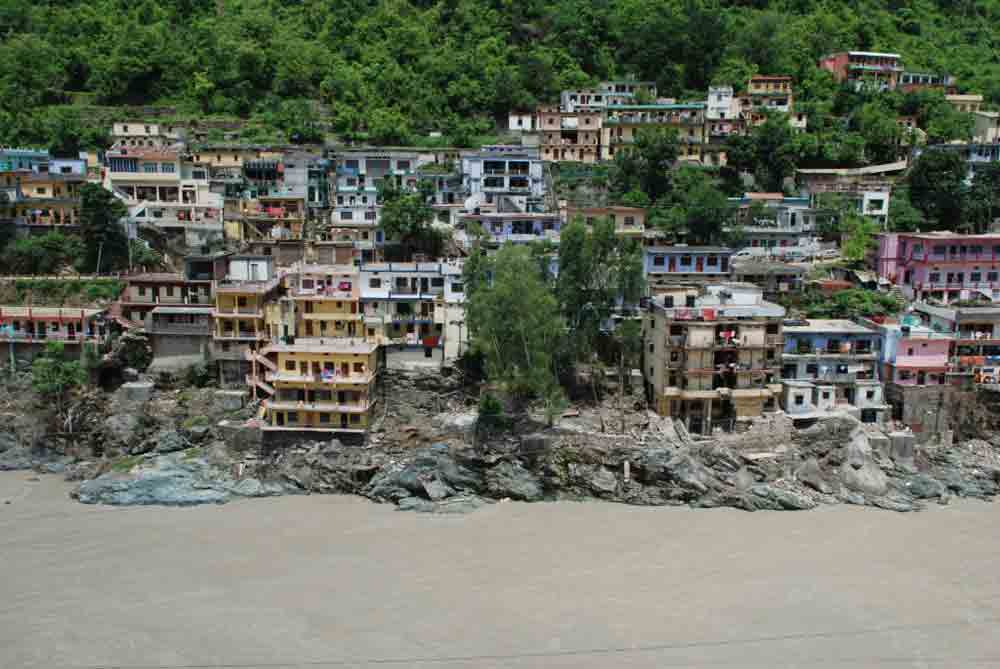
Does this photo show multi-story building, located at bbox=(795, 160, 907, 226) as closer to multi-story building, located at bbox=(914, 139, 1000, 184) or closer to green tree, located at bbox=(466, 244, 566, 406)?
multi-story building, located at bbox=(914, 139, 1000, 184)

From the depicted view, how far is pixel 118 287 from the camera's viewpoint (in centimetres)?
2492

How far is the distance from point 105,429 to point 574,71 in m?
25.4

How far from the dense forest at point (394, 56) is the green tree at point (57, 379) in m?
13.0

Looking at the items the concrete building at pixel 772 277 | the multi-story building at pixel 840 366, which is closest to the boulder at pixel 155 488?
the multi-story building at pixel 840 366

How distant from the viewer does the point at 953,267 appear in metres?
25.8

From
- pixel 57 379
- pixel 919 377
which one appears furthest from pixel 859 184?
pixel 57 379

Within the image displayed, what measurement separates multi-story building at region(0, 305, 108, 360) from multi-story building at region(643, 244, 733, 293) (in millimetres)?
13014

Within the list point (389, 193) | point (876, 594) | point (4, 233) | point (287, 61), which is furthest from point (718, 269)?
point (287, 61)

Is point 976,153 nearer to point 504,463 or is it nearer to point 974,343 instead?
point 974,343

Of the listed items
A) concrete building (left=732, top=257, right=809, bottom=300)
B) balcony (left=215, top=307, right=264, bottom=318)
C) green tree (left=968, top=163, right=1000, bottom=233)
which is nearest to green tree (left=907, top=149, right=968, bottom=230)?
green tree (left=968, top=163, right=1000, bottom=233)

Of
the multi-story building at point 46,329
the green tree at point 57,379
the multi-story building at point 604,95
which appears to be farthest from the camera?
the multi-story building at point 604,95

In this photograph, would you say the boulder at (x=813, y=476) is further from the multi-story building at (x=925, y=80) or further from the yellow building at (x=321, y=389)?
the multi-story building at (x=925, y=80)

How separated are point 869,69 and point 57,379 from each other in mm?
31396

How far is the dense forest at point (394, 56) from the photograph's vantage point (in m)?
36.7
